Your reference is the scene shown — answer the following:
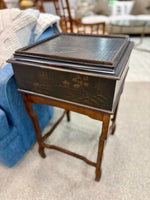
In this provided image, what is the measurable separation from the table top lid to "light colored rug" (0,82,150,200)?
0.87 meters

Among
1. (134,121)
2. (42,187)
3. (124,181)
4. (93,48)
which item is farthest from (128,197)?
(93,48)

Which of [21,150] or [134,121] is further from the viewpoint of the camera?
[134,121]

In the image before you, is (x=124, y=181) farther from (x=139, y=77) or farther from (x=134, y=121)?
(x=139, y=77)

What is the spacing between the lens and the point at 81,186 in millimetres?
1004

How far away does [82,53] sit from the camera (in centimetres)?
67

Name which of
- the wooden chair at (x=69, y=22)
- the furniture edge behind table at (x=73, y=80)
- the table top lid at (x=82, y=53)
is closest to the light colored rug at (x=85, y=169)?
the furniture edge behind table at (x=73, y=80)

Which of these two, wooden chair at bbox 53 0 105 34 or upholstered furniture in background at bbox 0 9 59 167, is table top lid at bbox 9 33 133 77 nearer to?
upholstered furniture in background at bbox 0 9 59 167

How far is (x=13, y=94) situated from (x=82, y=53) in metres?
0.52

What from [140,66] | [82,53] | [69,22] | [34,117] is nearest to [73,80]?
[82,53]

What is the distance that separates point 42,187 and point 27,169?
200mm

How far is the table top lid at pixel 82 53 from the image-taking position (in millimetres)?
572

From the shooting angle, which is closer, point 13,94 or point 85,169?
point 13,94

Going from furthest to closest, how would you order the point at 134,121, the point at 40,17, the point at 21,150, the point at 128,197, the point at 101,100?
the point at 134,121
the point at 40,17
the point at 21,150
the point at 128,197
the point at 101,100

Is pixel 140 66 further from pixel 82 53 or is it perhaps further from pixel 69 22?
pixel 82 53
